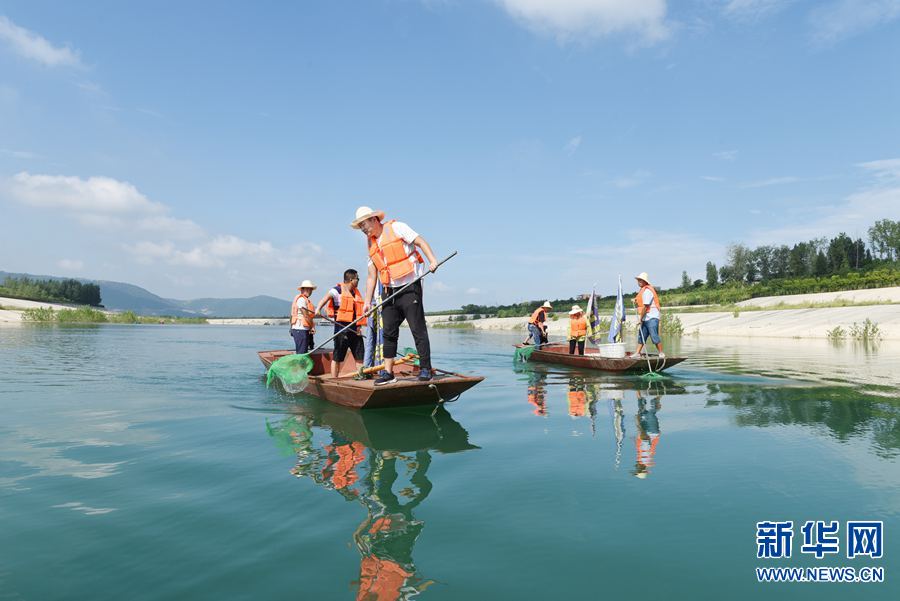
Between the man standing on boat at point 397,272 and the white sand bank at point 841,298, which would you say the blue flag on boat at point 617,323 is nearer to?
the man standing on boat at point 397,272

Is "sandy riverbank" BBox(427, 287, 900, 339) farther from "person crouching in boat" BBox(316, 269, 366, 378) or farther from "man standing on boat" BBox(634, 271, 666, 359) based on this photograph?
"person crouching in boat" BBox(316, 269, 366, 378)

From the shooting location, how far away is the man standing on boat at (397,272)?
26.4 feet

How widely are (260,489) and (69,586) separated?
187cm

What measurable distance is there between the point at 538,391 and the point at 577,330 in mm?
6573

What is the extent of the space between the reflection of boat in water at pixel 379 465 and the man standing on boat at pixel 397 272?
0.85 metres

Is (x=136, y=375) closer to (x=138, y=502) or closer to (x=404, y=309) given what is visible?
(x=404, y=309)

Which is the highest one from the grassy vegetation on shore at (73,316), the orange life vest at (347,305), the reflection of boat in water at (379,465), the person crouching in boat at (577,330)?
the grassy vegetation on shore at (73,316)

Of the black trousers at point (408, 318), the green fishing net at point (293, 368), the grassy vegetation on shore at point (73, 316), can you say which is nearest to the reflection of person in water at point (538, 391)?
the black trousers at point (408, 318)

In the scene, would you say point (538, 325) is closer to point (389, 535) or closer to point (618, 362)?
point (618, 362)

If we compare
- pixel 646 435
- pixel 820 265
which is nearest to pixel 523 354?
pixel 646 435

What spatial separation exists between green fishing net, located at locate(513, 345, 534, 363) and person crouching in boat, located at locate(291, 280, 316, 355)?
9.04 m

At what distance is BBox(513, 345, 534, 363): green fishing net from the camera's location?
63.8 feet

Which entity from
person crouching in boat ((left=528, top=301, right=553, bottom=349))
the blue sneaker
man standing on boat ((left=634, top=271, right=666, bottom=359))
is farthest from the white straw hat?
person crouching in boat ((left=528, top=301, right=553, bottom=349))

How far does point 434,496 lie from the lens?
482 cm
